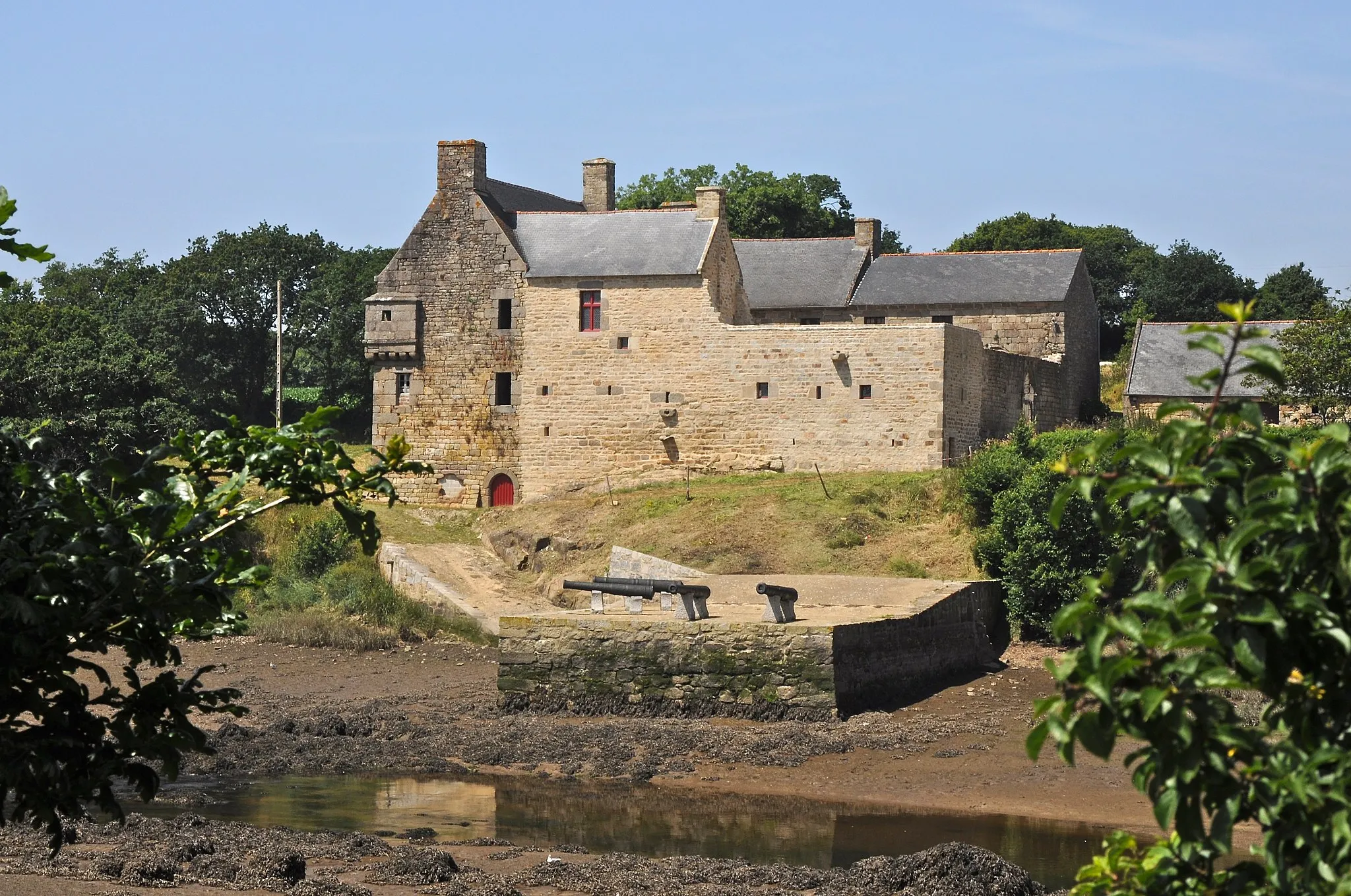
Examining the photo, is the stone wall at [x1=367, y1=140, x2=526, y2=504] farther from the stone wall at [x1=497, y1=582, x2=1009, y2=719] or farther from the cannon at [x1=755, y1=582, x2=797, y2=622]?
the cannon at [x1=755, y1=582, x2=797, y2=622]

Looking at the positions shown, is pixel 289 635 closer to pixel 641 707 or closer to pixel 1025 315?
pixel 641 707

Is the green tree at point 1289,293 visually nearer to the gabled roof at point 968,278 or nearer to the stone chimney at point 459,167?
the gabled roof at point 968,278

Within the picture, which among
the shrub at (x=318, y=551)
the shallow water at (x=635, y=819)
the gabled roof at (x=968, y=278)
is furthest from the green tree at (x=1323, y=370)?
the shallow water at (x=635, y=819)

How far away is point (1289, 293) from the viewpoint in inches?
2188

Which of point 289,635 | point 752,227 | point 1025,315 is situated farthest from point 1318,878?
point 752,227

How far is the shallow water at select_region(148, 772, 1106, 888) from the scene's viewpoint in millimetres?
14867

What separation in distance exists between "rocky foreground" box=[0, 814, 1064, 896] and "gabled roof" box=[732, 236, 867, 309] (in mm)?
27785

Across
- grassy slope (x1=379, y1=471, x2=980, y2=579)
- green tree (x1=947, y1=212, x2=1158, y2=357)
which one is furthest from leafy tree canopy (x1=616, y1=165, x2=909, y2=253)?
grassy slope (x1=379, y1=471, x2=980, y2=579)

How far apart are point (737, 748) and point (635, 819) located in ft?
9.44

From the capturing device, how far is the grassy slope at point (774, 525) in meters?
27.2

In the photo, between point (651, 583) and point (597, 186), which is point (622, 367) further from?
point (651, 583)

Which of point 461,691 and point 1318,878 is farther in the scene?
point 461,691

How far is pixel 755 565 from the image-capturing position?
27.2 m

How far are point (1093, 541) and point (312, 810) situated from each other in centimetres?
1438
